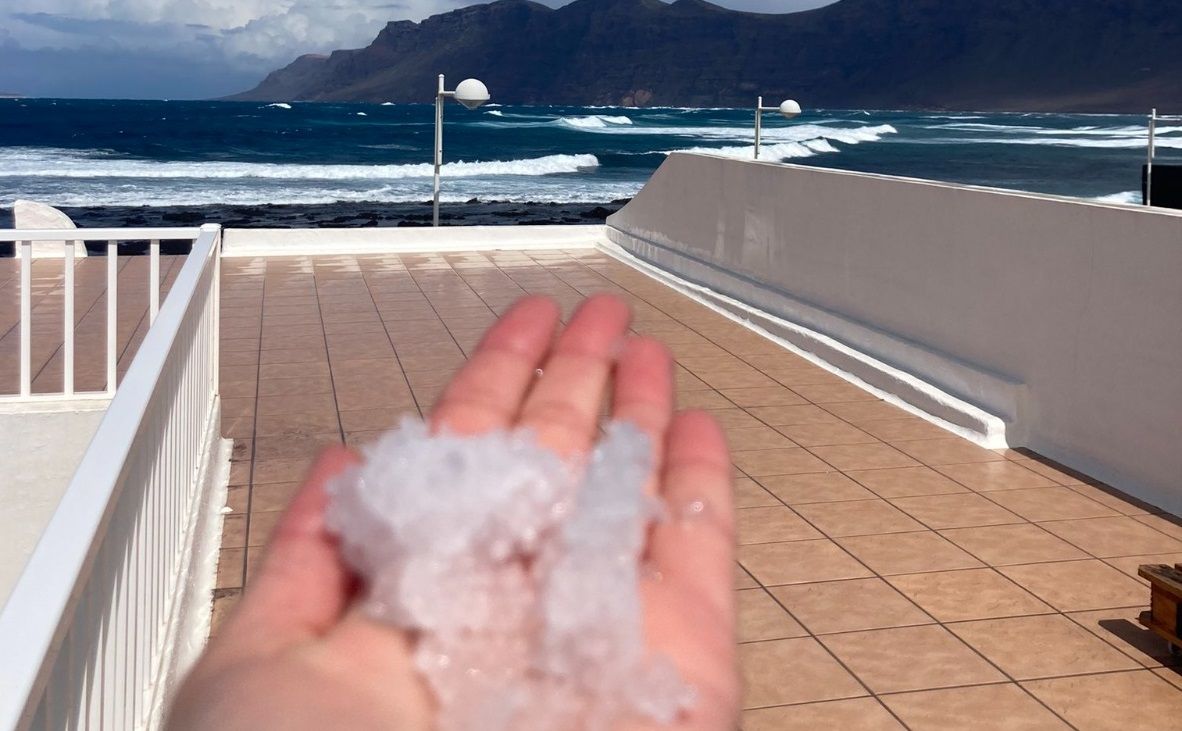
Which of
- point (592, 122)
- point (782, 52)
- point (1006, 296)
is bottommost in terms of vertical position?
point (1006, 296)

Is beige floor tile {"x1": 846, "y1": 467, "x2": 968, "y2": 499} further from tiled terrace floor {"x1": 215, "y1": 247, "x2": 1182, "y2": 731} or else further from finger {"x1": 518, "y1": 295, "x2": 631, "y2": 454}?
finger {"x1": 518, "y1": 295, "x2": 631, "y2": 454}

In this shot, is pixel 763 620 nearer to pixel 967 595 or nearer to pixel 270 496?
pixel 967 595

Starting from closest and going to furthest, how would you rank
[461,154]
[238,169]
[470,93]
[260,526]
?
[260,526], [470,93], [238,169], [461,154]

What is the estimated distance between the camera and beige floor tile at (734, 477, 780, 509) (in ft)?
13.3

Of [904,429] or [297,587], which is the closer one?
[297,587]

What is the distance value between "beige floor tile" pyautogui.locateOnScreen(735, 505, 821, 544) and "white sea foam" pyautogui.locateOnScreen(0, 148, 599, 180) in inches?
1126

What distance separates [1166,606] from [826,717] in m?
0.91

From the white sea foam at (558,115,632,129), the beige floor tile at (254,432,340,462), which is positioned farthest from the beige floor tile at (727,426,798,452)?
the white sea foam at (558,115,632,129)

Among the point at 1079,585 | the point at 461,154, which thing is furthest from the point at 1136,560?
the point at 461,154

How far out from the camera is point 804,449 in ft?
15.4

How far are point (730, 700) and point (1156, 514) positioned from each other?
3517 millimetres

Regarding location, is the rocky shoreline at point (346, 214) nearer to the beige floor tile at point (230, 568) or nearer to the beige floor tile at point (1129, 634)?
the beige floor tile at point (230, 568)

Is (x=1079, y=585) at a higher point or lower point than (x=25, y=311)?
lower

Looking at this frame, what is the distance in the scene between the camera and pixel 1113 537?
12.3ft
